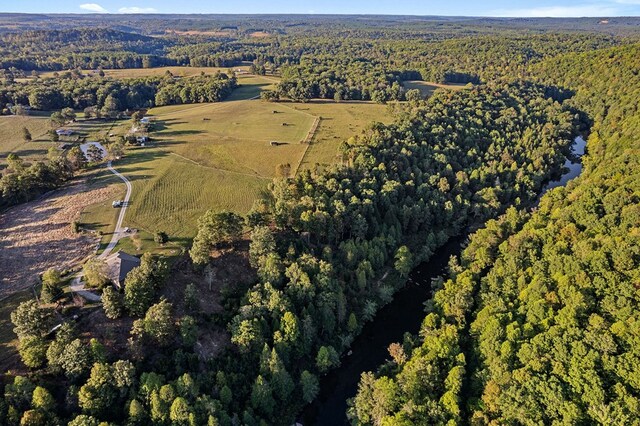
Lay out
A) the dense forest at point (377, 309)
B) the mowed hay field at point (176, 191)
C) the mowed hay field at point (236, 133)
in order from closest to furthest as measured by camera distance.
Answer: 1. the dense forest at point (377, 309)
2. the mowed hay field at point (176, 191)
3. the mowed hay field at point (236, 133)

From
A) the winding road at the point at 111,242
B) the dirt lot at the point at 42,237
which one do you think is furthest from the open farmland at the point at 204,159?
the dirt lot at the point at 42,237

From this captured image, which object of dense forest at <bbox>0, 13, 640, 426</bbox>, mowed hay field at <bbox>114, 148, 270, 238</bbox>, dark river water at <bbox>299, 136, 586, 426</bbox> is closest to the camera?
dense forest at <bbox>0, 13, 640, 426</bbox>

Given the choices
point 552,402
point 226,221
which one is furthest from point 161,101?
point 552,402

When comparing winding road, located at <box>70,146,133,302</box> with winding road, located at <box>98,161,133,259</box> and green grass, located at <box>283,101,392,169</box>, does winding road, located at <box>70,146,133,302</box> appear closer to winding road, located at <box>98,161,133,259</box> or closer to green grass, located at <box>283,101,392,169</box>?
winding road, located at <box>98,161,133,259</box>

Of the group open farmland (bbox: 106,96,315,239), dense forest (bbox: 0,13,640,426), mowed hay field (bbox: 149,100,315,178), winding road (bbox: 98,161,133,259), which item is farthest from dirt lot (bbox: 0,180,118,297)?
mowed hay field (bbox: 149,100,315,178)

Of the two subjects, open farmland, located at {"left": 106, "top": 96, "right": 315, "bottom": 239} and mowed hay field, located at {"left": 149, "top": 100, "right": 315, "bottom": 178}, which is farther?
mowed hay field, located at {"left": 149, "top": 100, "right": 315, "bottom": 178}

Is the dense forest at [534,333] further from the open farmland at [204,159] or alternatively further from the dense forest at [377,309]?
the open farmland at [204,159]

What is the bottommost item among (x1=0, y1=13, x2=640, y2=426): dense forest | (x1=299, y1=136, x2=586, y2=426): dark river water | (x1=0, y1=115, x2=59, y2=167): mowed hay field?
(x1=299, y1=136, x2=586, y2=426): dark river water

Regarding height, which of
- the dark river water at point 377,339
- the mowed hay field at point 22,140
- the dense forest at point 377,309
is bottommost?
the dark river water at point 377,339
